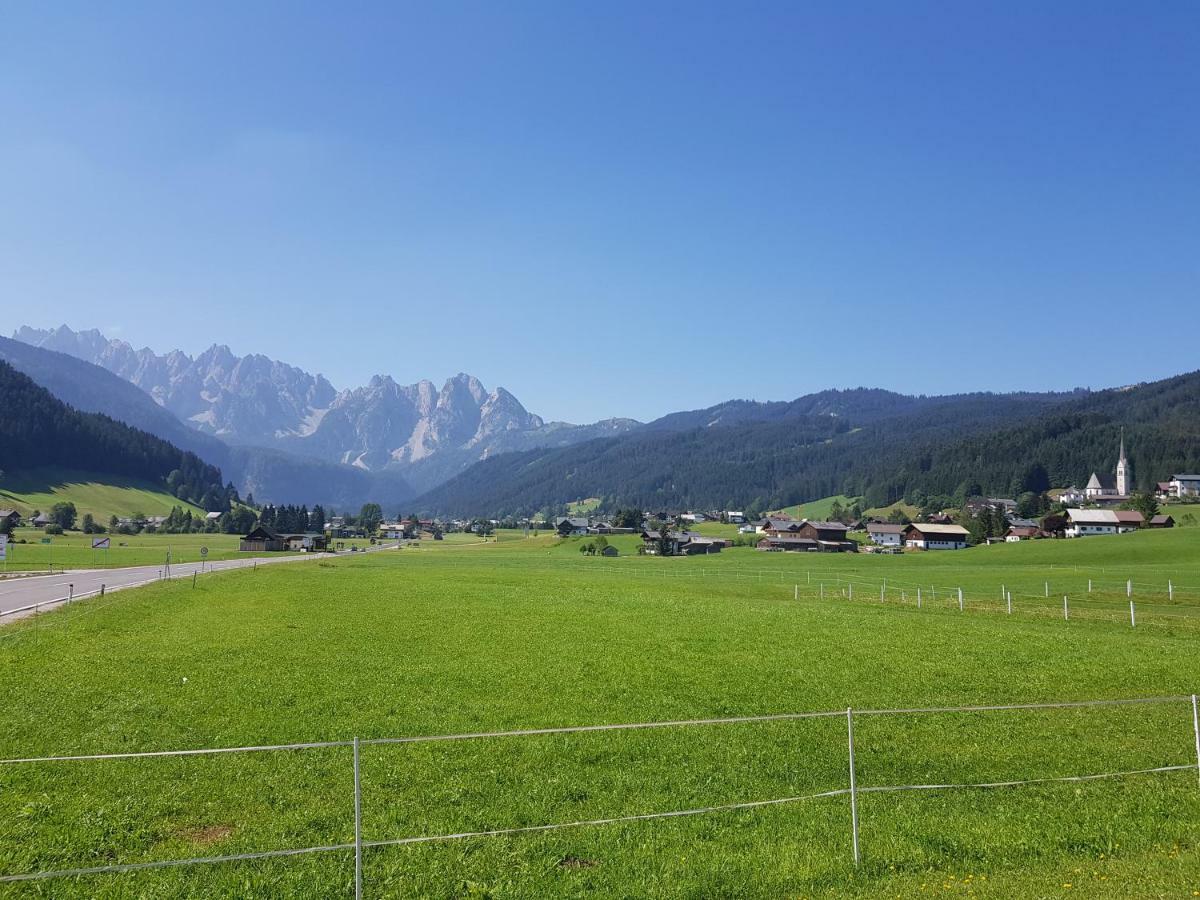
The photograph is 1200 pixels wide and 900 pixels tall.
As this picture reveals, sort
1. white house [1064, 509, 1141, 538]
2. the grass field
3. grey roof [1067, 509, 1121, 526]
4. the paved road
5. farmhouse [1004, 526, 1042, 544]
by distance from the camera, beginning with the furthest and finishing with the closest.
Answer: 1. farmhouse [1004, 526, 1042, 544]
2. grey roof [1067, 509, 1121, 526]
3. white house [1064, 509, 1141, 538]
4. the paved road
5. the grass field

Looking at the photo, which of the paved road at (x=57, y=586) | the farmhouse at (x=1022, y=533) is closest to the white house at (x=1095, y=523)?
the farmhouse at (x=1022, y=533)

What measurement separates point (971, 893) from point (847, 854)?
192cm

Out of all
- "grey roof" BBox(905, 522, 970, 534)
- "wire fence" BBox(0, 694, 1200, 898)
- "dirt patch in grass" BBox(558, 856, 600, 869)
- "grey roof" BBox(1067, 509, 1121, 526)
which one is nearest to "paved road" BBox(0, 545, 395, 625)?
"wire fence" BBox(0, 694, 1200, 898)

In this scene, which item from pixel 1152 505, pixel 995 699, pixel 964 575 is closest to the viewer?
pixel 995 699

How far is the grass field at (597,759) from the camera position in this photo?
11.7 m

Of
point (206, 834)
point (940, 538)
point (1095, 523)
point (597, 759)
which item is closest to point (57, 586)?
point (206, 834)

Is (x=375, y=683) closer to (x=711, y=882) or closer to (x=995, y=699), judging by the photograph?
(x=711, y=882)

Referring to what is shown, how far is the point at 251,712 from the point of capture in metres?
21.6

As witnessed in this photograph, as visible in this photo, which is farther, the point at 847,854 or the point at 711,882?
the point at 847,854

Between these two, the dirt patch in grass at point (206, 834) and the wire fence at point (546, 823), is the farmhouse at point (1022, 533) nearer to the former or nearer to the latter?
the wire fence at point (546, 823)

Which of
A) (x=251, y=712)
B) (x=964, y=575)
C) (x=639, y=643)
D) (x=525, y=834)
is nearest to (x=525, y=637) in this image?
(x=639, y=643)

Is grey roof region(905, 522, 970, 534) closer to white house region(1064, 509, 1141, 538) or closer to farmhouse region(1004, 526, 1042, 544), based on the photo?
farmhouse region(1004, 526, 1042, 544)

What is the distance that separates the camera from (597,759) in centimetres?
1753

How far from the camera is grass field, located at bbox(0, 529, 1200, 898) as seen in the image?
11.7 meters
